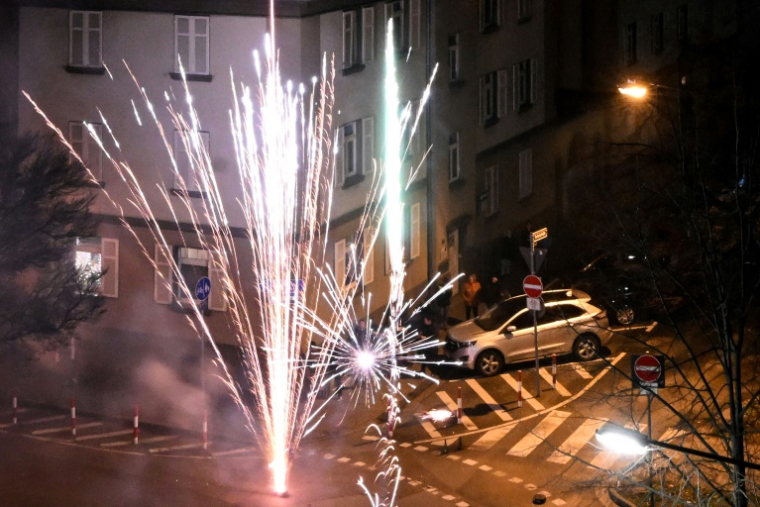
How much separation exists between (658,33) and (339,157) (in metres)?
21.0

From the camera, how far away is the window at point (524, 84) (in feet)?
110

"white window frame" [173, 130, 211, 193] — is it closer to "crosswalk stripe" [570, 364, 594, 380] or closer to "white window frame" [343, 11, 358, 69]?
"white window frame" [343, 11, 358, 69]

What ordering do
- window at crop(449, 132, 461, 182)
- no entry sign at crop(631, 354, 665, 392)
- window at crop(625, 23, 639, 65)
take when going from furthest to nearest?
window at crop(625, 23, 639, 65) → window at crop(449, 132, 461, 182) → no entry sign at crop(631, 354, 665, 392)

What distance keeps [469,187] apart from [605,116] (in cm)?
881

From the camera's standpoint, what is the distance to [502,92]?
32.8m

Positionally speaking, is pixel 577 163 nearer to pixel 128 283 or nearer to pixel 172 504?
pixel 128 283

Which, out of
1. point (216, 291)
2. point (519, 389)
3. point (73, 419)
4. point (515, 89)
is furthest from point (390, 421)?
point (515, 89)

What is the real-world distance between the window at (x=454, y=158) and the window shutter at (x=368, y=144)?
392 centimetres

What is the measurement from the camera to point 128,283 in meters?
26.0

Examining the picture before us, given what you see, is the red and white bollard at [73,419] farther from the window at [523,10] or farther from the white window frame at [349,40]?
the window at [523,10]

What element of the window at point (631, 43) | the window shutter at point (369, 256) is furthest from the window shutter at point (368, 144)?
the window at point (631, 43)

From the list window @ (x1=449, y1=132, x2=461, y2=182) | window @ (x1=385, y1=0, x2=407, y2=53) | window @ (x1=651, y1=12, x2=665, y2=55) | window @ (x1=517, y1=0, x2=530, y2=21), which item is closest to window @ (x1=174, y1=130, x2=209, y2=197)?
window @ (x1=385, y1=0, x2=407, y2=53)

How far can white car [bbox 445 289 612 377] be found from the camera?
23891mm

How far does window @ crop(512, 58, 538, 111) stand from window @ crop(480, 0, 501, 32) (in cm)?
171
